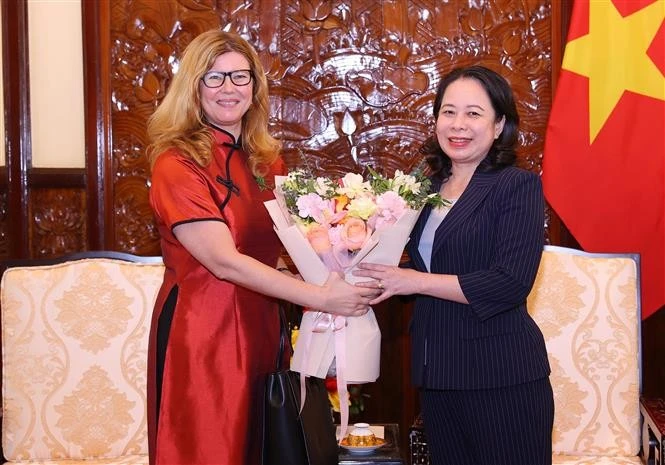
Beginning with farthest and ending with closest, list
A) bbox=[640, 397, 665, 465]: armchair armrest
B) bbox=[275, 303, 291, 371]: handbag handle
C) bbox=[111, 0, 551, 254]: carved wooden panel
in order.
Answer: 1. bbox=[111, 0, 551, 254]: carved wooden panel
2. bbox=[640, 397, 665, 465]: armchair armrest
3. bbox=[275, 303, 291, 371]: handbag handle

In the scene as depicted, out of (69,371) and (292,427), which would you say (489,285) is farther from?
(69,371)

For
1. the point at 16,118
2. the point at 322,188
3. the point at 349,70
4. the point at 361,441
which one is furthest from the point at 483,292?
the point at 16,118

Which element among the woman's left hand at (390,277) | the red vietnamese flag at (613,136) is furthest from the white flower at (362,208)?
the red vietnamese flag at (613,136)

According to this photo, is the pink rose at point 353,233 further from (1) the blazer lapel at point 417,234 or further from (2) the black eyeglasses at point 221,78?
(2) the black eyeglasses at point 221,78

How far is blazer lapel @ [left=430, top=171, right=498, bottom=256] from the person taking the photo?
2.14 meters

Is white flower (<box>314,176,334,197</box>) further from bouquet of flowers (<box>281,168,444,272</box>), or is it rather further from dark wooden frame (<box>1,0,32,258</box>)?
dark wooden frame (<box>1,0,32,258</box>)

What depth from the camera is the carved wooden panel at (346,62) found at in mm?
3535

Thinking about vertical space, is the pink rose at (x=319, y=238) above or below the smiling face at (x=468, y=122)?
below

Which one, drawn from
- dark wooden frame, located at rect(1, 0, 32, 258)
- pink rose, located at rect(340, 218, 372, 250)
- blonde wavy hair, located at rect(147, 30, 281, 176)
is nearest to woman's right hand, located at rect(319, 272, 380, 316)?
pink rose, located at rect(340, 218, 372, 250)

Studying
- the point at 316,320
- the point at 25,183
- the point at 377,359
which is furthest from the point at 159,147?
the point at 25,183

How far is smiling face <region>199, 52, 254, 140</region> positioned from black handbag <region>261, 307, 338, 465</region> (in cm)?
65

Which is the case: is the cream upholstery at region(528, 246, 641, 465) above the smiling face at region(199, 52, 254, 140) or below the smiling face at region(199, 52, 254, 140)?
below

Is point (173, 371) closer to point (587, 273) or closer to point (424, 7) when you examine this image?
point (587, 273)

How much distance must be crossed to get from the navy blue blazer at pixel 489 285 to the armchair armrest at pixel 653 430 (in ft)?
1.96
